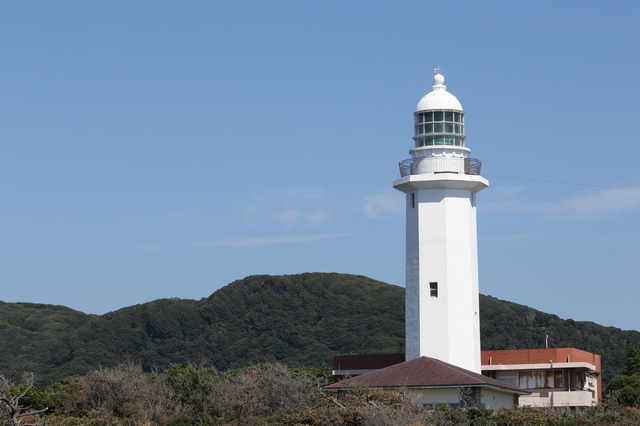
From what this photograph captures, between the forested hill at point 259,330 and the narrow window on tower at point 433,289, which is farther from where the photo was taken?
the forested hill at point 259,330

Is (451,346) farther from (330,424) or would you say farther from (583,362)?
(330,424)

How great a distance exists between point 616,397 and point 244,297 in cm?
6492

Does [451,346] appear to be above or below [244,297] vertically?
below

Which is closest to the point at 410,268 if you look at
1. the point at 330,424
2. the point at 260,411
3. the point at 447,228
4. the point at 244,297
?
the point at 447,228

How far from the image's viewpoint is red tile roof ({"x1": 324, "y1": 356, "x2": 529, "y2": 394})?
3189 centimetres

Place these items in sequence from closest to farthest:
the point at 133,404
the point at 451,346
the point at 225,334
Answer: the point at 133,404 → the point at 451,346 → the point at 225,334

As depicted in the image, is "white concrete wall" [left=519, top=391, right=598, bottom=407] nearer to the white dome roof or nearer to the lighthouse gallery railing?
the lighthouse gallery railing

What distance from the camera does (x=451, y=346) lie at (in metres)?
35.7

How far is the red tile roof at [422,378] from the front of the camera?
31891mm

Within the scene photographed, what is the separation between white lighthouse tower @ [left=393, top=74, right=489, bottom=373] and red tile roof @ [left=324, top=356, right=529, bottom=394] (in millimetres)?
1456

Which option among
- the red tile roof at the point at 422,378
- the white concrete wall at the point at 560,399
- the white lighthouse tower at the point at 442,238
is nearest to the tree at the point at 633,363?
the white concrete wall at the point at 560,399

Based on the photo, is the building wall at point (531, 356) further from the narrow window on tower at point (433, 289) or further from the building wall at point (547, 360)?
the narrow window on tower at point (433, 289)

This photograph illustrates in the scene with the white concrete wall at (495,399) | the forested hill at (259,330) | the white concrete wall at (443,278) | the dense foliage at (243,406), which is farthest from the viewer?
the forested hill at (259,330)

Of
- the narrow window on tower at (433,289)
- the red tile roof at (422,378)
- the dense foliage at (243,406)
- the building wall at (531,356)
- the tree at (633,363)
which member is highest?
the narrow window on tower at (433,289)
